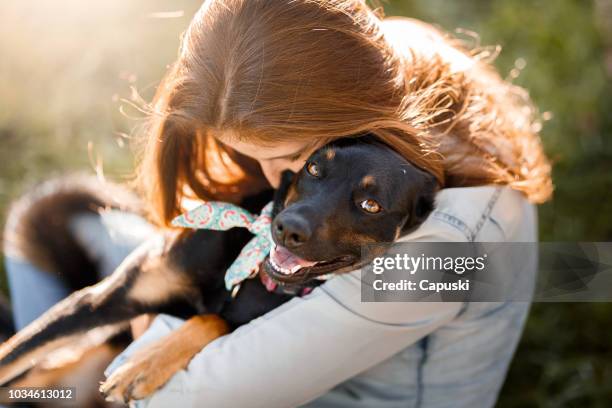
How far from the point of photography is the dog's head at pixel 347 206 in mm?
1807

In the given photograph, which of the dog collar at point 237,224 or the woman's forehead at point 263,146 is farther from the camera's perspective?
the dog collar at point 237,224

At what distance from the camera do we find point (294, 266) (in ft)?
6.04

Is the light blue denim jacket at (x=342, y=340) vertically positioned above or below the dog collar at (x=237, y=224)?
below

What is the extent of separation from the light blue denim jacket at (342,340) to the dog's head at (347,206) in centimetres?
6

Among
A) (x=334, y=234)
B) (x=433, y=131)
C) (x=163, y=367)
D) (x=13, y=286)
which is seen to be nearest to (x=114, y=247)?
(x=13, y=286)

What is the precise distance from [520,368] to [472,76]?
166cm

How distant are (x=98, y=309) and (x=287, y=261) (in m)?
0.71

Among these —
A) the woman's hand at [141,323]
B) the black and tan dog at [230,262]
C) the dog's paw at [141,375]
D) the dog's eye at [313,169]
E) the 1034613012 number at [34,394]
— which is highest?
the dog's eye at [313,169]

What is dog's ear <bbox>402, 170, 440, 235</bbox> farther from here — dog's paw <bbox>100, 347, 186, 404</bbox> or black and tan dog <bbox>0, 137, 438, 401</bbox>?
dog's paw <bbox>100, 347, 186, 404</bbox>

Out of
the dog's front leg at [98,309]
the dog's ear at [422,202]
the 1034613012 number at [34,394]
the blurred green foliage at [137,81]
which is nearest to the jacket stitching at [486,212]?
the dog's ear at [422,202]

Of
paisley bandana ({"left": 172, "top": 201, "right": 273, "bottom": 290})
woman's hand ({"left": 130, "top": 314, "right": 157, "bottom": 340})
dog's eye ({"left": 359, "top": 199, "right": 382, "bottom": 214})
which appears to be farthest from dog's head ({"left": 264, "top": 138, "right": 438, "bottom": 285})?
woman's hand ({"left": 130, "top": 314, "right": 157, "bottom": 340})

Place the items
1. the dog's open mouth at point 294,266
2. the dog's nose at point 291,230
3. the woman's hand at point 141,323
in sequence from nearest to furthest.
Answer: the dog's nose at point 291,230, the dog's open mouth at point 294,266, the woman's hand at point 141,323

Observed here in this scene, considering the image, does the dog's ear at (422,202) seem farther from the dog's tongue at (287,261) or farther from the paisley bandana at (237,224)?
the paisley bandana at (237,224)

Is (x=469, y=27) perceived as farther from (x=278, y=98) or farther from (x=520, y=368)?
(x=278, y=98)
